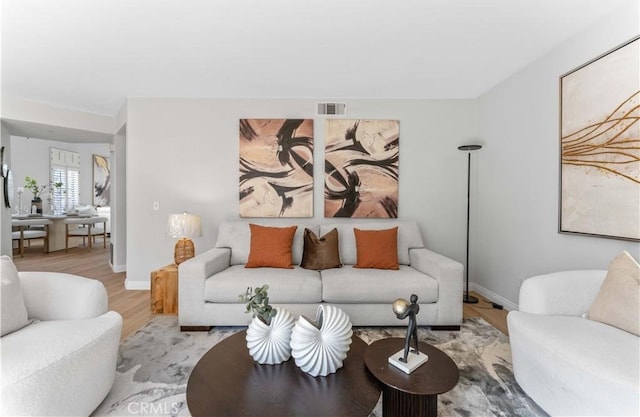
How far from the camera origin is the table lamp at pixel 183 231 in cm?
290

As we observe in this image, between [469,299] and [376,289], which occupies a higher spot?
[376,289]

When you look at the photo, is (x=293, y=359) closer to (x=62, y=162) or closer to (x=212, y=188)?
(x=212, y=188)

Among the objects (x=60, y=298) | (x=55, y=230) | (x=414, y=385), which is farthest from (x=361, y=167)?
(x=55, y=230)

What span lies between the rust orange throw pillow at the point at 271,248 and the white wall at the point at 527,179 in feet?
7.53

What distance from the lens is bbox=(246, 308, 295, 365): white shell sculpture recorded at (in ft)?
4.46

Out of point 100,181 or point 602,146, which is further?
point 100,181

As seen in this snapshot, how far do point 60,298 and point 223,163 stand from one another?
213 cm

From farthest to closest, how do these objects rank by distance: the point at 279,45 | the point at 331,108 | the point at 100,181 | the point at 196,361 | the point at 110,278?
the point at 100,181 → the point at 110,278 → the point at 331,108 → the point at 279,45 → the point at 196,361

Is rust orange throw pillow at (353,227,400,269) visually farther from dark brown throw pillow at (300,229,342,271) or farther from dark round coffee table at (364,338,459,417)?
dark round coffee table at (364,338,459,417)

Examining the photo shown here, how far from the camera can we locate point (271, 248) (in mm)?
2762

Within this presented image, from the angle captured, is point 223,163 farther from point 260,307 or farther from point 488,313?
point 488,313

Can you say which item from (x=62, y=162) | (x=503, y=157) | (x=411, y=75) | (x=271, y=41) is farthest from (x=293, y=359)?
(x=62, y=162)

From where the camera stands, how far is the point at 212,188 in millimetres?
3438

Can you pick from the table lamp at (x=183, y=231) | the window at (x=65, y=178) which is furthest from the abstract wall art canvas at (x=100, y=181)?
the table lamp at (x=183, y=231)
